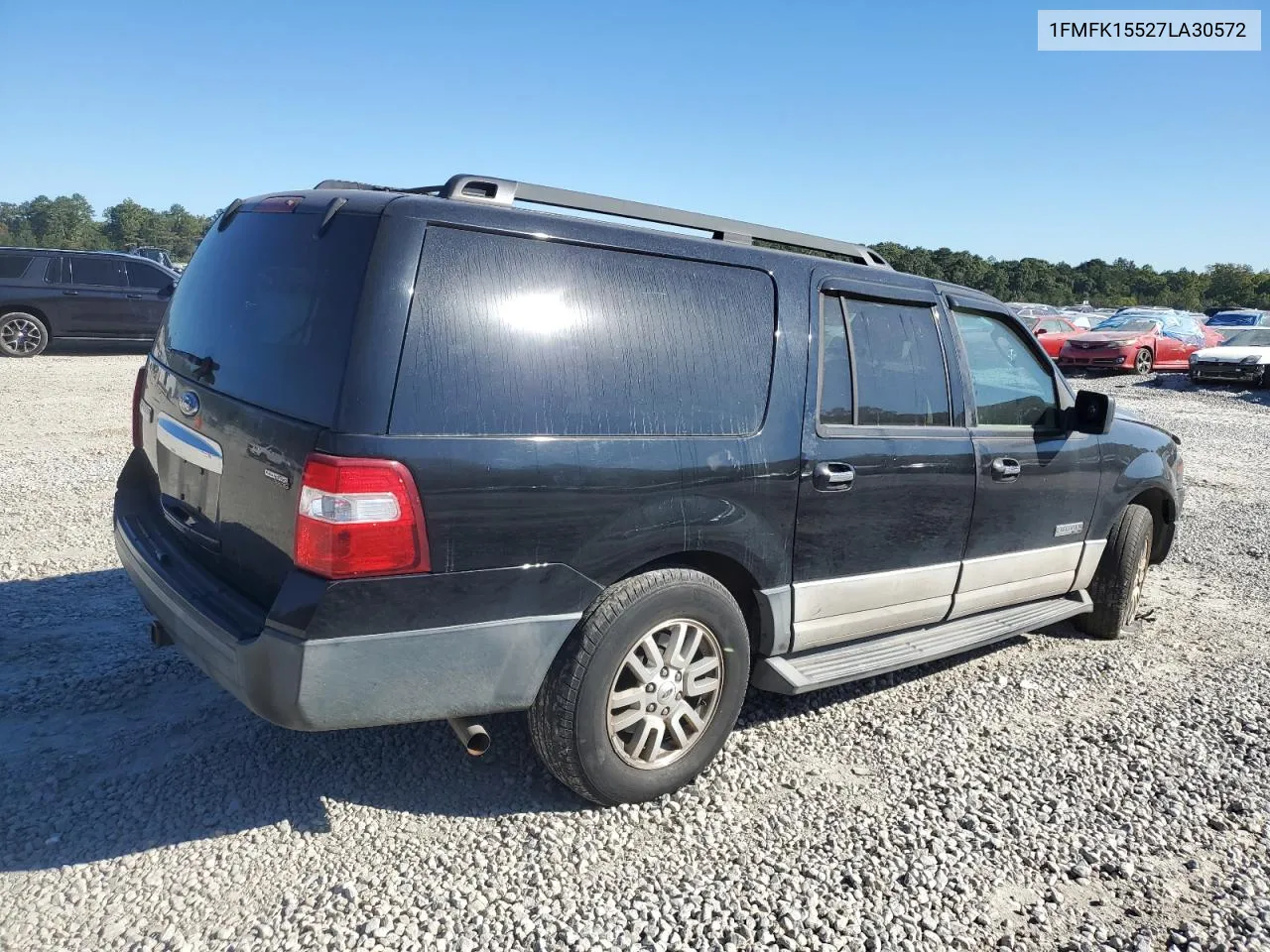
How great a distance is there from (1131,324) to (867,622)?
23.7 m

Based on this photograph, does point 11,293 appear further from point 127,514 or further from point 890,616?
point 890,616

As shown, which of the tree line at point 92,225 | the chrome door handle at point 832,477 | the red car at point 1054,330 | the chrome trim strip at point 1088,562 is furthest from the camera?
the tree line at point 92,225

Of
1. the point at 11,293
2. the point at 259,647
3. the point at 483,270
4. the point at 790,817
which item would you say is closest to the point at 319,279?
the point at 483,270

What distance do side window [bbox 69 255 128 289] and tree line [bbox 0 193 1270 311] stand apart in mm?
62193

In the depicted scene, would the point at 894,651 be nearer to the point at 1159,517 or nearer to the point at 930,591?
the point at 930,591

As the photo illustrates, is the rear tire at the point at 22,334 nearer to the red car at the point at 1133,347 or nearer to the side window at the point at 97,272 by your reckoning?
the side window at the point at 97,272

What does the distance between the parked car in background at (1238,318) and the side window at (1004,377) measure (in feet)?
89.0

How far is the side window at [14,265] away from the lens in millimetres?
14609

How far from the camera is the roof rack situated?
10.1 ft

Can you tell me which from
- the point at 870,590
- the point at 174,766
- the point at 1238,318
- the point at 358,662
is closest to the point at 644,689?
the point at 358,662

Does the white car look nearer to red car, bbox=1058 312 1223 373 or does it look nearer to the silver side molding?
red car, bbox=1058 312 1223 373

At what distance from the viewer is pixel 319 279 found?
280 centimetres

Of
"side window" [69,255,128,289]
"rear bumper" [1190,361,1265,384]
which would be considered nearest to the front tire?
"side window" [69,255,128,289]

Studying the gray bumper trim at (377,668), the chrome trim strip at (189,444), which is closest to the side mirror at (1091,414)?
the gray bumper trim at (377,668)
